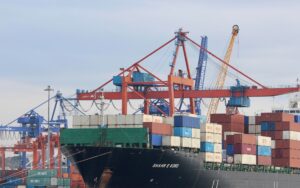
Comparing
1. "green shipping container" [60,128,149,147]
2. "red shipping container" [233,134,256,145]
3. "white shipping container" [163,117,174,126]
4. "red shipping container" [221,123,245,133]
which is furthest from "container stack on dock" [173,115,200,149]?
"red shipping container" [221,123,245,133]

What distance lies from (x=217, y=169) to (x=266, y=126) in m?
10.5

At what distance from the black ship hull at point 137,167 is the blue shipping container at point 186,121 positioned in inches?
95.2

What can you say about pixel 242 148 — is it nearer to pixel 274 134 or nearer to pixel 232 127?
pixel 232 127

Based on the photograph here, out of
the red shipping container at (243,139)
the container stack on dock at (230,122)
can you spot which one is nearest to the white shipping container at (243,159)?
the red shipping container at (243,139)

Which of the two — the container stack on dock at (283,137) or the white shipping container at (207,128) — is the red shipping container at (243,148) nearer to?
the white shipping container at (207,128)

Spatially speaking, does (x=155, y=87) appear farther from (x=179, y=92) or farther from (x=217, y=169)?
(x=217, y=169)

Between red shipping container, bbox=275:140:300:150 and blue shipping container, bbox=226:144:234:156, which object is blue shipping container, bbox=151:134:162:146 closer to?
blue shipping container, bbox=226:144:234:156

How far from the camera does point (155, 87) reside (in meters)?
101

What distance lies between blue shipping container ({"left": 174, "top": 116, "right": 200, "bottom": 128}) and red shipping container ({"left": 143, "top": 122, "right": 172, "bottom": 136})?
80 cm

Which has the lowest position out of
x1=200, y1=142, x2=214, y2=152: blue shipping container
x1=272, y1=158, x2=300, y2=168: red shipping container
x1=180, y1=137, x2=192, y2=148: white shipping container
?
x1=272, y1=158, x2=300, y2=168: red shipping container

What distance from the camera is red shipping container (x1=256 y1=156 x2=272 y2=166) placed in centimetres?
8419

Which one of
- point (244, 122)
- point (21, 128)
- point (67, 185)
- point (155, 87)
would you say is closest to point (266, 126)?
point (244, 122)

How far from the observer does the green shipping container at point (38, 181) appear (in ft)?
336

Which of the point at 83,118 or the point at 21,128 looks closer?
the point at 83,118
